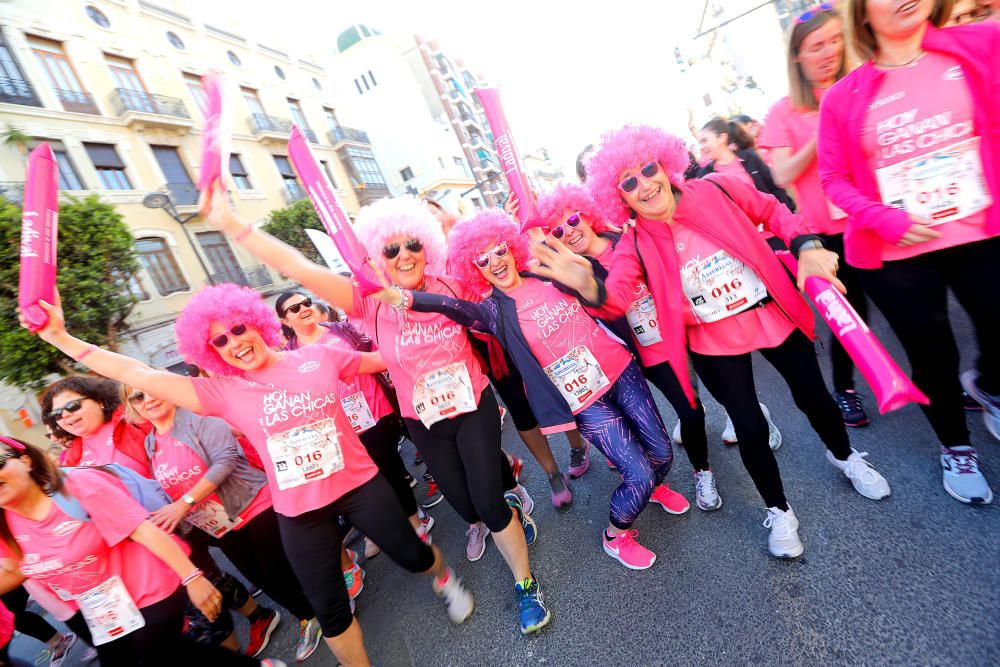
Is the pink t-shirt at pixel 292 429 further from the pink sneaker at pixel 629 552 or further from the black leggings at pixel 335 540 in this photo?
the pink sneaker at pixel 629 552

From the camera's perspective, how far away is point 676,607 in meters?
2.17

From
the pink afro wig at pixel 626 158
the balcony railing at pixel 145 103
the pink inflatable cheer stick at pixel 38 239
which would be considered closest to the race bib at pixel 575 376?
the pink afro wig at pixel 626 158

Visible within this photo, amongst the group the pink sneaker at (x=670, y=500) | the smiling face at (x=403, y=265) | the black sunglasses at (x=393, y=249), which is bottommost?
the pink sneaker at (x=670, y=500)

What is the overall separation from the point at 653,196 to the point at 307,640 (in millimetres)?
3396

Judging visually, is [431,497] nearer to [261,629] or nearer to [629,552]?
[261,629]

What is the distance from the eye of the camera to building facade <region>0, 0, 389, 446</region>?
44.7ft

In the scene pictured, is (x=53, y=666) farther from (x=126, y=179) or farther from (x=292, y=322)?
(x=126, y=179)

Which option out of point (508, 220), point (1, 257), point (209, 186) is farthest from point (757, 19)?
point (1, 257)

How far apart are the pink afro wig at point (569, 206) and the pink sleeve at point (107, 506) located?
8.81 feet

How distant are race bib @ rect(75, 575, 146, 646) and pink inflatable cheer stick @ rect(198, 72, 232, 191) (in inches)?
75.0

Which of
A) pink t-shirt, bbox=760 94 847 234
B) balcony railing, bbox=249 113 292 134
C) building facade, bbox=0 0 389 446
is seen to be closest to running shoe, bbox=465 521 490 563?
pink t-shirt, bbox=760 94 847 234

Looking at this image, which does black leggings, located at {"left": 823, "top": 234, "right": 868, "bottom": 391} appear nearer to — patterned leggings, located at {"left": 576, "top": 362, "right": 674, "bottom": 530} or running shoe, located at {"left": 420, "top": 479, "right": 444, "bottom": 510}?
patterned leggings, located at {"left": 576, "top": 362, "right": 674, "bottom": 530}

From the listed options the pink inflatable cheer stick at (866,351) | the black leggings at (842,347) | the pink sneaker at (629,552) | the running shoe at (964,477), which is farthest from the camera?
the black leggings at (842,347)

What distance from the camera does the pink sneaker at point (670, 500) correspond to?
2.78 m
